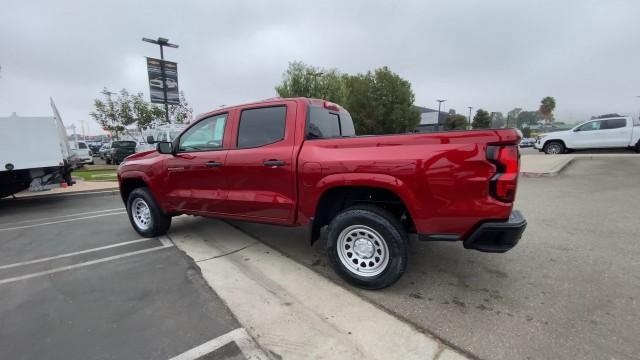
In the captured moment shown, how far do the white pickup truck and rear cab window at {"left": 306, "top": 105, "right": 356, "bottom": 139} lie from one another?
15.4 m

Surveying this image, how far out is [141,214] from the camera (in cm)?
490

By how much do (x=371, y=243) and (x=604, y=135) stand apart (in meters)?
16.6

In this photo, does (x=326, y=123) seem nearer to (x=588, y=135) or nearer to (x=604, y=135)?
(x=588, y=135)

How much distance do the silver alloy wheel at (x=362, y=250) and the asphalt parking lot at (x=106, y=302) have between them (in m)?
1.16

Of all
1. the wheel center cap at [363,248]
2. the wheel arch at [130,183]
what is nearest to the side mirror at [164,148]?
the wheel arch at [130,183]

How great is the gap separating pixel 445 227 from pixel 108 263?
3.91m

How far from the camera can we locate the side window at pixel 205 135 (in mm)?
3955

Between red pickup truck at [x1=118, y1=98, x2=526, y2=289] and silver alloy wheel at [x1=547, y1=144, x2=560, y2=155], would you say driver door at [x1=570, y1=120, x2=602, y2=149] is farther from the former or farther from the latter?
red pickup truck at [x1=118, y1=98, x2=526, y2=289]

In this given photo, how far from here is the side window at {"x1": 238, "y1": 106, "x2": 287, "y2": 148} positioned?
11.4 feet

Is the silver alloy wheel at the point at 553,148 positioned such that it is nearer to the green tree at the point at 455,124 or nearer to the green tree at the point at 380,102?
the green tree at the point at 455,124

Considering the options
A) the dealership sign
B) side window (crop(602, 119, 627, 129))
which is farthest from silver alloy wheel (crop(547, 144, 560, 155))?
the dealership sign

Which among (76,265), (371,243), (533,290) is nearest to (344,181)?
(371,243)

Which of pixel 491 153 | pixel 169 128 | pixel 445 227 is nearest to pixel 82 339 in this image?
pixel 445 227

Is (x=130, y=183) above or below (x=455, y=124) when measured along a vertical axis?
below
